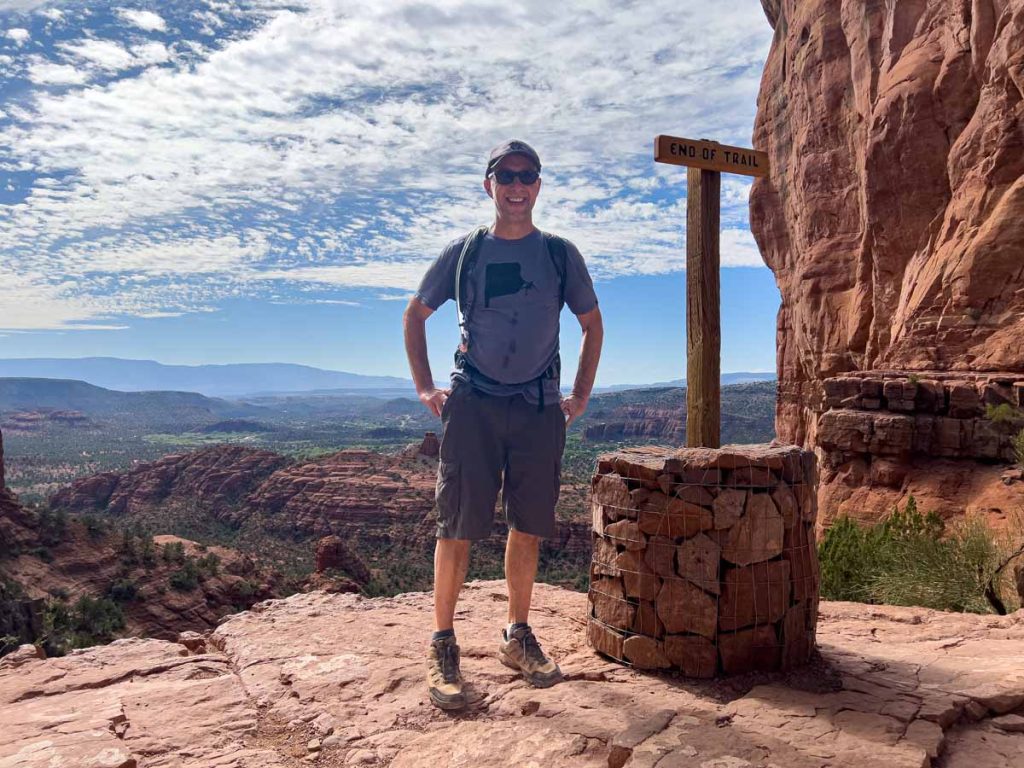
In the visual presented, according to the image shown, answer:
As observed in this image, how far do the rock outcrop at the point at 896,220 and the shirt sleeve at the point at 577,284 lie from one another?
12.3 metres

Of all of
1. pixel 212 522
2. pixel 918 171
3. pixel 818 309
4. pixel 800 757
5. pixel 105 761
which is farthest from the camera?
pixel 212 522

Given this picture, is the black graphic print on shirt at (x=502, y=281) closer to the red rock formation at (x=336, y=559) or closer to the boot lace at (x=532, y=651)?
the boot lace at (x=532, y=651)

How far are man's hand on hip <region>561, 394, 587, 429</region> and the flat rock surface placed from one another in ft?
5.05

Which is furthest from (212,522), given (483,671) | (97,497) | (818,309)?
(483,671)

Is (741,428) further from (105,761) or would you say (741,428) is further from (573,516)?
(105,761)

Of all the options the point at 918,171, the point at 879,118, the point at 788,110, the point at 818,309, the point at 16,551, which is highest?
the point at 788,110

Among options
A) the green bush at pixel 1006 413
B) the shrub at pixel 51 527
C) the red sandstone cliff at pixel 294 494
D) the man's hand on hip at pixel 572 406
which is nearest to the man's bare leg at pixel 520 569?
the man's hand on hip at pixel 572 406

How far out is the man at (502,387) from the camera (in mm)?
4145

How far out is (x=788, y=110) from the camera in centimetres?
2903

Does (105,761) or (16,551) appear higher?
(105,761)

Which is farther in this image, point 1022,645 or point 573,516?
point 573,516

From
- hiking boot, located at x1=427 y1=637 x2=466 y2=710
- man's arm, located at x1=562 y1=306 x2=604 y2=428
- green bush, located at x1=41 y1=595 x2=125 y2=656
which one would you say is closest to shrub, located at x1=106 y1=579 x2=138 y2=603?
green bush, located at x1=41 y1=595 x2=125 y2=656

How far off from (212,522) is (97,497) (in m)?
12.9

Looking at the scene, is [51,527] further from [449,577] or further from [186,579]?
[449,577]
